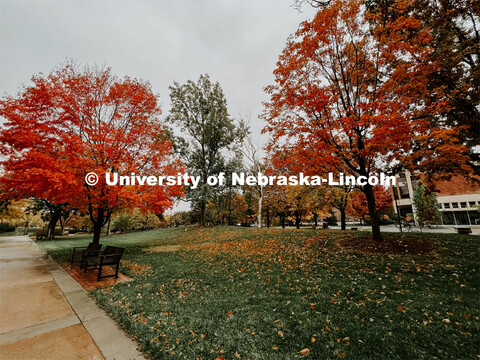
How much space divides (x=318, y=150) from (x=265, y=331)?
26.5 ft

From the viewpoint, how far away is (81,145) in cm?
896

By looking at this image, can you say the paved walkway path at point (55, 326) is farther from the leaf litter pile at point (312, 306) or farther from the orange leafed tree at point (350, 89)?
the orange leafed tree at point (350, 89)

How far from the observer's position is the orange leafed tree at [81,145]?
8234mm

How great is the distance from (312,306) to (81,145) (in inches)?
412

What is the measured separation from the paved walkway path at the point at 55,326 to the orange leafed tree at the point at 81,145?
382cm

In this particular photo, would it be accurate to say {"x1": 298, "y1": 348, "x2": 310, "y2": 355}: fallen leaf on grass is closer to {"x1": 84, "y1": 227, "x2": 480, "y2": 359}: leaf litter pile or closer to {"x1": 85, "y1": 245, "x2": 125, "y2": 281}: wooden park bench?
{"x1": 84, "y1": 227, "x2": 480, "y2": 359}: leaf litter pile

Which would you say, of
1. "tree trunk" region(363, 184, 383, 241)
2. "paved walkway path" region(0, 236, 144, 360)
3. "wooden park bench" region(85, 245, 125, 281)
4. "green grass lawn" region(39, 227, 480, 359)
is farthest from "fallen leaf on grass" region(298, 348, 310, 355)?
"tree trunk" region(363, 184, 383, 241)

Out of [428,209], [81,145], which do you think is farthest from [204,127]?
[428,209]

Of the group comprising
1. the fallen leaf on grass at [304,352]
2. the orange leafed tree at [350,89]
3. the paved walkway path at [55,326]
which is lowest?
the paved walkway path at [55,326]

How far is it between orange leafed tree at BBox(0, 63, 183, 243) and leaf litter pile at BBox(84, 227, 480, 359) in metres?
4.10

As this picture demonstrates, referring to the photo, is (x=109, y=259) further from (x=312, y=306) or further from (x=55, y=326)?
(x=312, y=306)

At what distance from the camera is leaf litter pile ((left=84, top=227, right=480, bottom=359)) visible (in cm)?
344

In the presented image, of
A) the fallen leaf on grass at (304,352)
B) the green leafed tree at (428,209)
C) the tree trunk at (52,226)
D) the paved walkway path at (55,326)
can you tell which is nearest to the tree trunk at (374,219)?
the fallen leaf on grass at (304,352)

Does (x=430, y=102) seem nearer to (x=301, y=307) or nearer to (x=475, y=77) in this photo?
(x=475, y=77)
